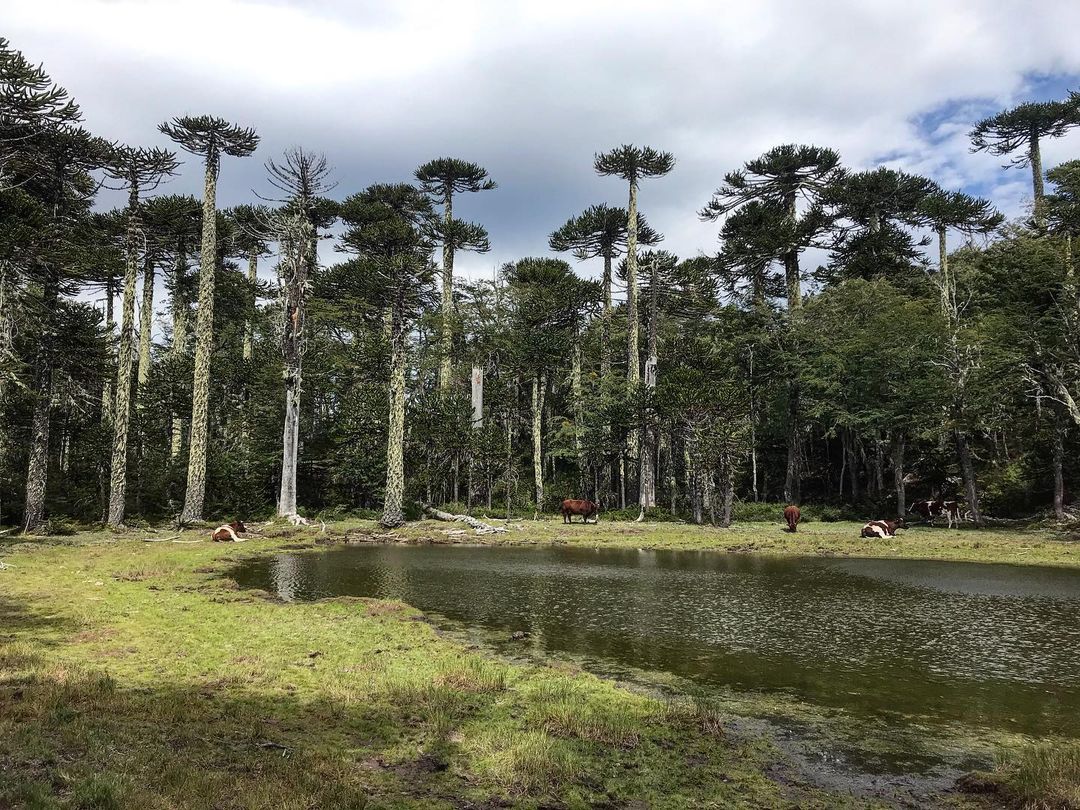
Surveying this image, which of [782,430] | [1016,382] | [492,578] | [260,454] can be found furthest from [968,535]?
[260,454]

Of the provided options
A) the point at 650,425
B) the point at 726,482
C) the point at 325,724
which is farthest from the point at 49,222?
the point at 726,482

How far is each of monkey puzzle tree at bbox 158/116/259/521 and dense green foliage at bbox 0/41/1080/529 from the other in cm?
18

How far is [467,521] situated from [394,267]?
42.0 ft

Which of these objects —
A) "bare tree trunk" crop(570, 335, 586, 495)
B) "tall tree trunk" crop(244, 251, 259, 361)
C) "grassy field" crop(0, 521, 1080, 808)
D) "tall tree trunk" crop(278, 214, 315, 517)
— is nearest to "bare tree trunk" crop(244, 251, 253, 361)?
"tall tree trunk" crop(244, 251, 259, 361)

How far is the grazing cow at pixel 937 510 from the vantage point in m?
28.8

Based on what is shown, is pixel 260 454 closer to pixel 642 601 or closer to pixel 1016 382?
pixel 642 601

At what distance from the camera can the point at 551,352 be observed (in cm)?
3825

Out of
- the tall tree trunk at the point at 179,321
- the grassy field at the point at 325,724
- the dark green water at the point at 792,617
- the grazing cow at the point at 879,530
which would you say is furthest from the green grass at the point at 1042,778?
the tall tree trunk at the point at 179,321

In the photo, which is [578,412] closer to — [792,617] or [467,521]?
[467,521]

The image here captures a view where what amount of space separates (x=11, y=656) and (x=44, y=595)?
17.2 feet

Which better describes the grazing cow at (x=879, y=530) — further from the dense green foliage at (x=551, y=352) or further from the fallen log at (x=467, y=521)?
the fallen log at (x=467, y=521)

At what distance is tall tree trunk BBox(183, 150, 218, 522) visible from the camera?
27.4m

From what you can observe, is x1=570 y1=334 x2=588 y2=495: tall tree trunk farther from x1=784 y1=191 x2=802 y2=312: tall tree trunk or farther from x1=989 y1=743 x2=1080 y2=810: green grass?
x1=989 y1=743 x2=1080 y2=810: green grass

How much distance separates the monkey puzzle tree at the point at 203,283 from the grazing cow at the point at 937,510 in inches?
1333
